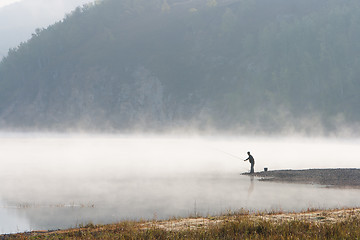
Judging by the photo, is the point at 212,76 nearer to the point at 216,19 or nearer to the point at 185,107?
the point at 185,107

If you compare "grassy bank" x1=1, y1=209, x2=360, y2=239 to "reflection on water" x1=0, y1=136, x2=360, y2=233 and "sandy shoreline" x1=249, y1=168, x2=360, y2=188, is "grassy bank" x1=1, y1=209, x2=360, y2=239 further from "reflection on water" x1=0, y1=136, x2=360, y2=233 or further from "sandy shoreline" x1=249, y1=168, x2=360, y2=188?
"sandy shoreline" x1=249, y1=168, x2=360, y2=188

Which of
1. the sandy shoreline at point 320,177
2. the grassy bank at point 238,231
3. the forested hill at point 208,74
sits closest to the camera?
the grassy bank at point 238,231

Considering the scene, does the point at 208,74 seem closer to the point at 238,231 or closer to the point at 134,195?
the point at 134,195

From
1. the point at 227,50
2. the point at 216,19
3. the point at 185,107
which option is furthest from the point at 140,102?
the point at 216,19

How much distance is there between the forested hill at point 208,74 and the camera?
139 metres

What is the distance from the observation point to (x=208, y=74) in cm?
15688

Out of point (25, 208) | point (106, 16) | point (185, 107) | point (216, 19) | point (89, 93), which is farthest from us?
point (106, 16)

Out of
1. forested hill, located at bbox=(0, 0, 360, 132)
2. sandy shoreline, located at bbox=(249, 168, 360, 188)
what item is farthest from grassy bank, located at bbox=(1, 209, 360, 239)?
forested hill, located at bbox=(0, 0, 360, 132)

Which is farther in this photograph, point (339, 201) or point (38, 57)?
point (38, 57)

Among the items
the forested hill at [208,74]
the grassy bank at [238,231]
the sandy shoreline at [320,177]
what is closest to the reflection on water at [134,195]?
the sandy shoreline at [320,177]

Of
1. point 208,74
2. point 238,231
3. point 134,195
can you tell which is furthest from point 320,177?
point 208,74

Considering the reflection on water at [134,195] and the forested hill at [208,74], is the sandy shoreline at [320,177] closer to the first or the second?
the reflection on water at [134,195]

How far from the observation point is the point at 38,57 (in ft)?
604

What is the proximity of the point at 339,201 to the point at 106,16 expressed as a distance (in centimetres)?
17982
